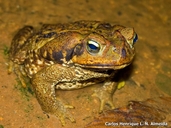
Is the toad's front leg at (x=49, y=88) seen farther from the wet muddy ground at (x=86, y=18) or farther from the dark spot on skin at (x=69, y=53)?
the dark spot on skin at (x=69, y=53)

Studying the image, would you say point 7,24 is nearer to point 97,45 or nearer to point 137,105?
point 97,45

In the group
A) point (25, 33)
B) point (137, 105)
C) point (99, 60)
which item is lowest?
point (137, 105)

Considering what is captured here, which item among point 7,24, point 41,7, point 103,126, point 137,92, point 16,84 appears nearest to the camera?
point 103,126

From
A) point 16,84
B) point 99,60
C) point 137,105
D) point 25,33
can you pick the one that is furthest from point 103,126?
point 25,33

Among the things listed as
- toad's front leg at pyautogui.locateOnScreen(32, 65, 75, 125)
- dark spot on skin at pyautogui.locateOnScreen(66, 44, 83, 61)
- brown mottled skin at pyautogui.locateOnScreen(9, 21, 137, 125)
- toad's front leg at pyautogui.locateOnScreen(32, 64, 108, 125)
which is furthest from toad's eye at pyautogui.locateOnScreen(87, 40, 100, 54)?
toad's front leg at pyautogui.locateOnScreen(32, 65, 75, 125)

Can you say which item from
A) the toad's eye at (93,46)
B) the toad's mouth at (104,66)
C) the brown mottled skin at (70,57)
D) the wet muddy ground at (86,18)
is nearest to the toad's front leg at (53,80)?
the brown mottled skin at (70,57)
